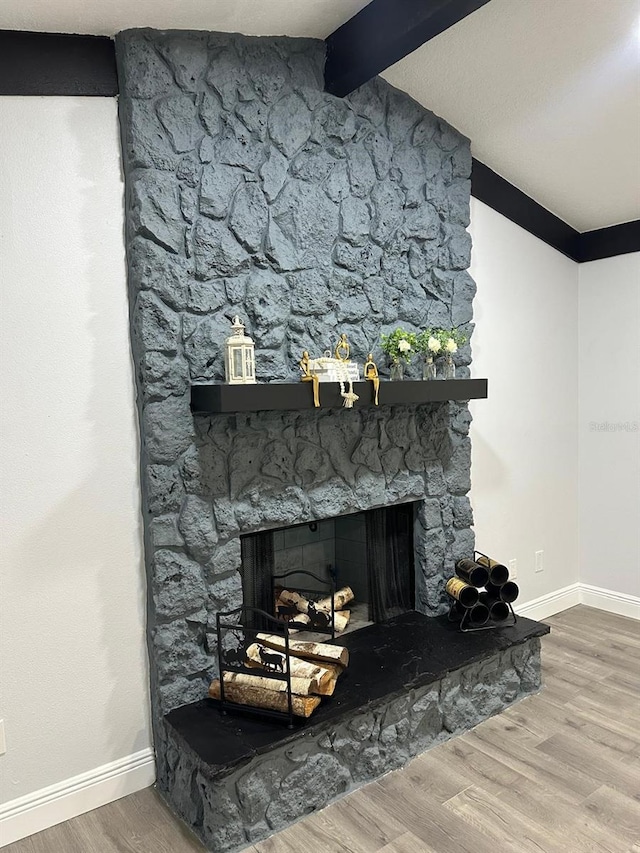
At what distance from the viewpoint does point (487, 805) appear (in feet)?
7.43

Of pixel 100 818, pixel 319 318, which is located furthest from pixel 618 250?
pixel 100 818

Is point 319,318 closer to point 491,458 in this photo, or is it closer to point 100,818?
point 491,458

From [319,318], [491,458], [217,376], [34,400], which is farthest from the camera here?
[491,458]

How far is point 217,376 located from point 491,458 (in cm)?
179

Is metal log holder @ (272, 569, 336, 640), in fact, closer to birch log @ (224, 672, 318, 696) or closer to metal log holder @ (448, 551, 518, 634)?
birch log @ (224, 672, 318, 696)

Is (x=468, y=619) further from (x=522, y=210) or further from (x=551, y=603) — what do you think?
(x=522, y=210)

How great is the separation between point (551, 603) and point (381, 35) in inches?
127

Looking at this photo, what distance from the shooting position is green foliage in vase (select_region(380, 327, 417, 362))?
2.77 meters

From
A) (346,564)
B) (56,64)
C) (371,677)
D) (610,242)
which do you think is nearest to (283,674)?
(371,677)

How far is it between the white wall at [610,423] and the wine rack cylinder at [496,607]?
4.27 ft

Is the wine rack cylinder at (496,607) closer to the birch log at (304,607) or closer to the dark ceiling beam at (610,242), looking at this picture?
the birch log at (304,607)

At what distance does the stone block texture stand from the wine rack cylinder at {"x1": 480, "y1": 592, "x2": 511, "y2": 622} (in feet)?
1.91

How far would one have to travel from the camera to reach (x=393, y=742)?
247 centimetres

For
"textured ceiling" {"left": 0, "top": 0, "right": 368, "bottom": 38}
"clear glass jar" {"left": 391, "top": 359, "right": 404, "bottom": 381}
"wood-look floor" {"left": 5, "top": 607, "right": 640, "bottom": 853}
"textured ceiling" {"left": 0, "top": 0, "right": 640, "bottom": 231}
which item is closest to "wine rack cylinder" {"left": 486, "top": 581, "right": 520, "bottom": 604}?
"wood-look floor" {"left": 5, "top": 607, "right": 640, "bottom": 853}
